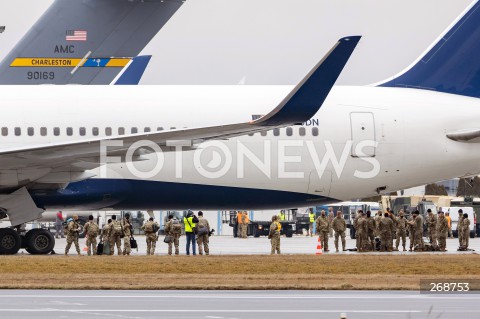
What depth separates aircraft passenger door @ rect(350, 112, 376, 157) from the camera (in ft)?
118

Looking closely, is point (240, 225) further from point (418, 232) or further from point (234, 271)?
point (234, 271)

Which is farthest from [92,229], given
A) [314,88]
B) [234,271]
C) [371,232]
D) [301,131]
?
[314,88]

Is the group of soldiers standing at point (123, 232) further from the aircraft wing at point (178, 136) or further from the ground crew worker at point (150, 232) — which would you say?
the aircraft wing at point (178, 136)

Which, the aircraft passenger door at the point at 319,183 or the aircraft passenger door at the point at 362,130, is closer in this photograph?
the aircraft passenger door at the point at 362,130

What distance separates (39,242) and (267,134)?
7.08 meters

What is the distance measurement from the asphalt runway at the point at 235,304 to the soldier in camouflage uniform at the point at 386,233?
13838mm

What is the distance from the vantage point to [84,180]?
35000mm

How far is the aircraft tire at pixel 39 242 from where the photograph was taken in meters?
35.6

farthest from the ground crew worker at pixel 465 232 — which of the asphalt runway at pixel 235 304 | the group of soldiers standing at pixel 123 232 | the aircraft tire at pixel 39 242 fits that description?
the asphalt runway at pixel 235 304

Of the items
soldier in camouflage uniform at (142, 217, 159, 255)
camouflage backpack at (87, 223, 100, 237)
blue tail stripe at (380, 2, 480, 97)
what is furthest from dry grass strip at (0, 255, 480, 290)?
blue tail stripe at (380, 2, 480, 97)

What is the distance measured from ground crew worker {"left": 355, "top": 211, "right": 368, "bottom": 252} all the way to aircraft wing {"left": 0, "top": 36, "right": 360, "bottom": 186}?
753cm

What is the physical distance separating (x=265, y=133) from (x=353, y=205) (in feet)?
149

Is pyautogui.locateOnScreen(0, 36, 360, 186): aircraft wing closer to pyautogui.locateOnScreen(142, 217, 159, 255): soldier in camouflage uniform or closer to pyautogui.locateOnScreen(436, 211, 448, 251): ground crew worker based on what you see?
pyautogui.locateOnScreen(142, 217, 159, 255): soldier in camouflage uniform

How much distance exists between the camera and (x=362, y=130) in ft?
118
